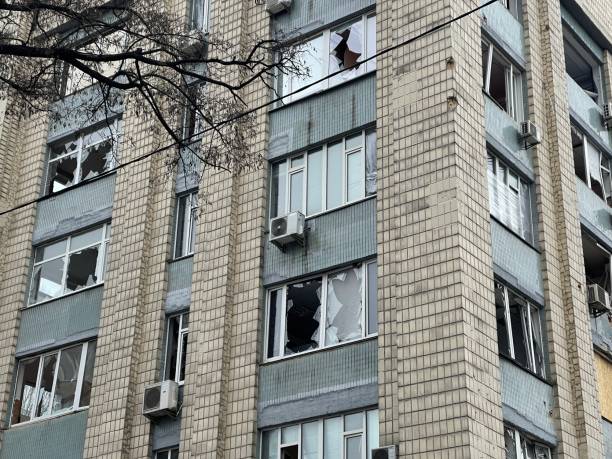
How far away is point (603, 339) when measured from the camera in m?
22.1

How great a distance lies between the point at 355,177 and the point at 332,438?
15.9ft

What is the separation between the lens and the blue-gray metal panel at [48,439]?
70.8 ft

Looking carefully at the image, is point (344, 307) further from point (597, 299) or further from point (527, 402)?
point (597, 299)

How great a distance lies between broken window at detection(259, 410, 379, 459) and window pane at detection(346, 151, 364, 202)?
4122mm

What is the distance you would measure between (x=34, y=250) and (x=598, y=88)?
13.7m

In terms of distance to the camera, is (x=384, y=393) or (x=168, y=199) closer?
(x=384, y=393)

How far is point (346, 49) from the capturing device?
21.6 m

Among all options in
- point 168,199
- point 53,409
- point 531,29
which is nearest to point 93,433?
point 53,409

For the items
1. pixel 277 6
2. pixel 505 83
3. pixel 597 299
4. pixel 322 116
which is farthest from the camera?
pixel 277 6

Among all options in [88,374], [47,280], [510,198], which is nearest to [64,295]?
[47,280]

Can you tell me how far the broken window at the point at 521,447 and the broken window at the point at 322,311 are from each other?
9.20 ft

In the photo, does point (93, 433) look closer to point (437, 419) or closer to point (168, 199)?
point (168, 199)

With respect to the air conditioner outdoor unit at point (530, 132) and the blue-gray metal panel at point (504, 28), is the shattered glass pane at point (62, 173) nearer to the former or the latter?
the blue-gray metal panel at point (504, 28)

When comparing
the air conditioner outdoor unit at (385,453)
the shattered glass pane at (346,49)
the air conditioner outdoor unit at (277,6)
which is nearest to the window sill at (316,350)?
the air conditioner outdoor unit at (385,453)
